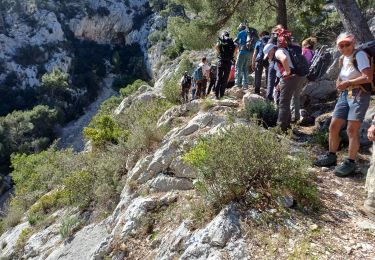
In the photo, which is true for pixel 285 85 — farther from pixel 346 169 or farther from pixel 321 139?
pixel 346 169

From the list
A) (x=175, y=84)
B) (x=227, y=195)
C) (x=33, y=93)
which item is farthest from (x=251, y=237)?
(x=33, y=93)

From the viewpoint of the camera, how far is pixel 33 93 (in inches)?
1945

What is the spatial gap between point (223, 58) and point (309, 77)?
7.85 ft

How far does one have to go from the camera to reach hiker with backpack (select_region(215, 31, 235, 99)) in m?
7.64

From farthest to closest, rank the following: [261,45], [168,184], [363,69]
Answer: [261,45]
[168,184]
[363,69]

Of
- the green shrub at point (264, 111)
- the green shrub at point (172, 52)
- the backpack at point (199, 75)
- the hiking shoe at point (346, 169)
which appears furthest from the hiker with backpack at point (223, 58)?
the green shrub at point (172, 52)

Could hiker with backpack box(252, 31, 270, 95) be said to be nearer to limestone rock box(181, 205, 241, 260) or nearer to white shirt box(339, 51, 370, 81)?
white shirt box(339, 51, 370, 81)

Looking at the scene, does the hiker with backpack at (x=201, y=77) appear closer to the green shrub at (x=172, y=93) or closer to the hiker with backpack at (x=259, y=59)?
the green shrub at (x=172, y=93)

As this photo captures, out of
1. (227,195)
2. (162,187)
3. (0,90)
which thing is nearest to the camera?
(227,195)

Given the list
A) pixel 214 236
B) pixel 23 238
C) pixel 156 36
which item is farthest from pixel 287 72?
pixel 156 36

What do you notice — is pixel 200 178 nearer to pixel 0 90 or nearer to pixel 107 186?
pixel 107 186

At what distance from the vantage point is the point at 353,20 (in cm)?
666

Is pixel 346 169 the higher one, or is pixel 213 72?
pixel 213 72

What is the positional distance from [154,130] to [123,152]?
787mm
